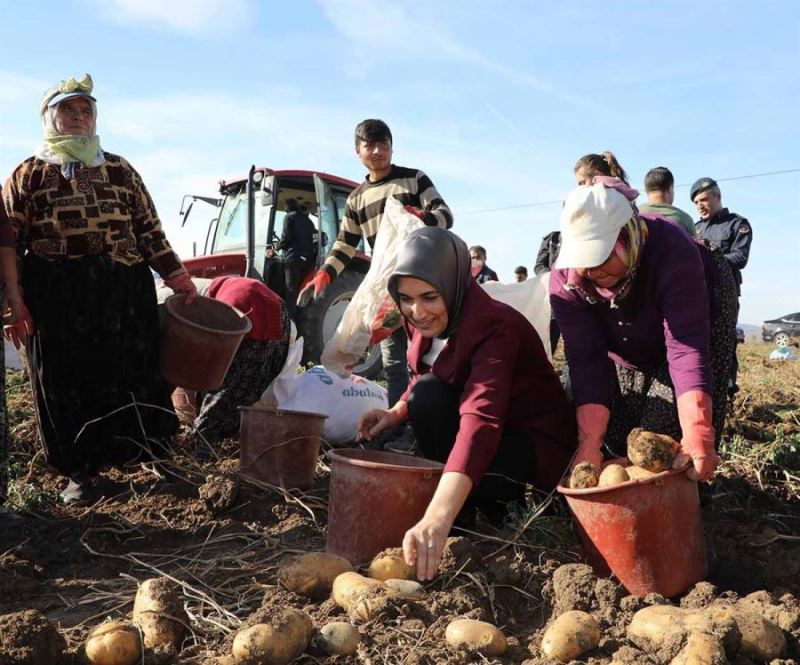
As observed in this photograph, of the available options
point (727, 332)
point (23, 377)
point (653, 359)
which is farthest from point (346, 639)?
point (23, 377)

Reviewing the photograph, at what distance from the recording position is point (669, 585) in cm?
233

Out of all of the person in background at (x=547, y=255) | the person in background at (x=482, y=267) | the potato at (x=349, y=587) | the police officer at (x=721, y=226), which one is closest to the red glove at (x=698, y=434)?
the potato at (x=349, y=587)

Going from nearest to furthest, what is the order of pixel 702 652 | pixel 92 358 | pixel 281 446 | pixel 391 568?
pixel 702 652 → pixel 391 568 → pixel 281 446 → pixel 92 358

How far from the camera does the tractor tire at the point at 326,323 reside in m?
7.67

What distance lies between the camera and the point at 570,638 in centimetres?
198

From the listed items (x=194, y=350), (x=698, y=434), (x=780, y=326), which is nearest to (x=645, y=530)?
(x=698, y=434)

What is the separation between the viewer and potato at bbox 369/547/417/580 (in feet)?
7.72

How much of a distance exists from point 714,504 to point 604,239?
137cm

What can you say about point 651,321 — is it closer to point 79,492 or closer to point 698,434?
point 698,434

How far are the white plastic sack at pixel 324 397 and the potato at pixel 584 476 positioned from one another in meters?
2.19

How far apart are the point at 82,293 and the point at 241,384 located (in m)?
1.07

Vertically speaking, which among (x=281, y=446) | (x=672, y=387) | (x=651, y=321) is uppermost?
(x=651, y=321)

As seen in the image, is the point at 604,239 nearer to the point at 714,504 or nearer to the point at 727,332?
the point at 727,332

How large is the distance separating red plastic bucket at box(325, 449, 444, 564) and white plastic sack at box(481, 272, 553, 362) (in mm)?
2379
